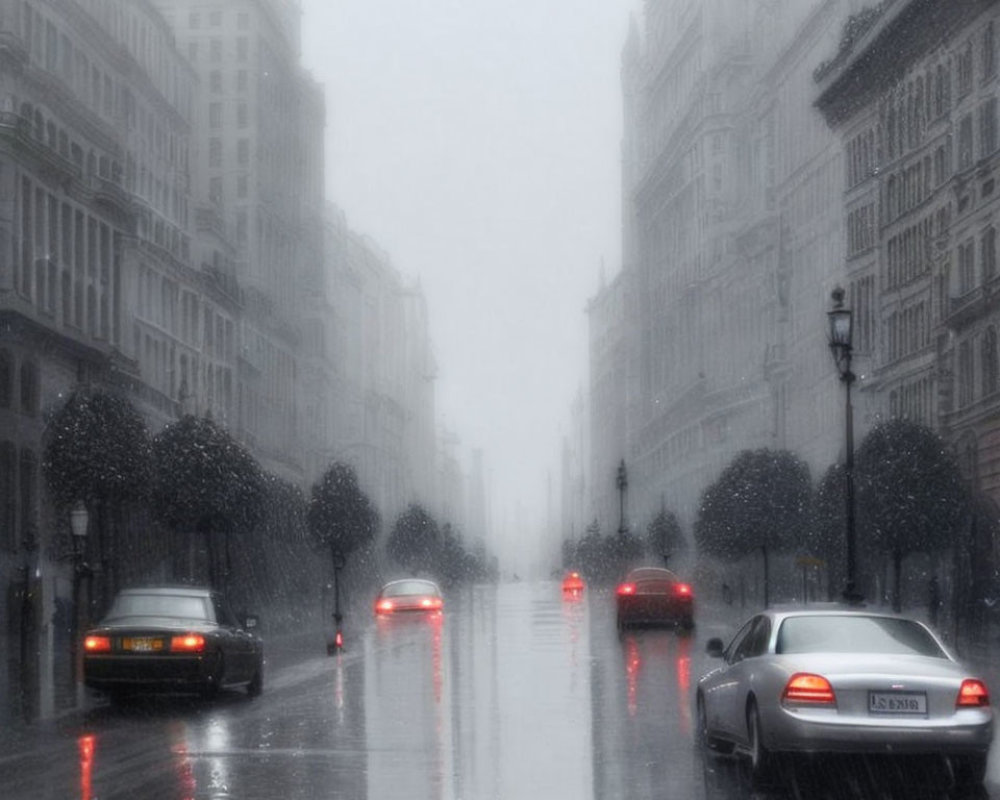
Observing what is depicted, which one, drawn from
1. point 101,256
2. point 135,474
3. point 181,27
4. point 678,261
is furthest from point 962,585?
point 678,261

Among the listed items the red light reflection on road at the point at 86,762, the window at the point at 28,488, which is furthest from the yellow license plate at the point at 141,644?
the window at the point at 28,488

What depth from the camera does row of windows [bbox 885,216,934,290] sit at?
254 ft

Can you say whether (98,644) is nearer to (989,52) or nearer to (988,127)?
(988,127)

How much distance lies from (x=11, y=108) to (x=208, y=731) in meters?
43.9

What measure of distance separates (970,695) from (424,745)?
19.4 feet

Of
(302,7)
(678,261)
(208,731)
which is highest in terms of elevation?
(302,7)

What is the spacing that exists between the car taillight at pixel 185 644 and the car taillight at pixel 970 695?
1196cm

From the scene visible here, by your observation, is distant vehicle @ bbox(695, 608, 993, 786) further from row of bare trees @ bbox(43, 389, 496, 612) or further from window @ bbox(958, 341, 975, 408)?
window @ bbox(958, 341, 975, 408)

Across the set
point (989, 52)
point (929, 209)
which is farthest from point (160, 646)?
point (929, 209)

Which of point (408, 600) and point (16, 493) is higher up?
point (16, 493)

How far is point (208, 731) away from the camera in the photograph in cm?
2130

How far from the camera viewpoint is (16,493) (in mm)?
59219

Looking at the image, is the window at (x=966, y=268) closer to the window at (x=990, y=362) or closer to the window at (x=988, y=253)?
the window at (x=988, y=253)

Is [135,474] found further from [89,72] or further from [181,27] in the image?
[181,27]
